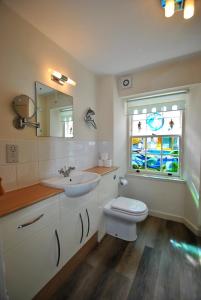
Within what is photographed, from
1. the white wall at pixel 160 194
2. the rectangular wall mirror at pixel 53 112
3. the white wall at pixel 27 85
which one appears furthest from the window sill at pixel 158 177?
the rectangular wall mirror at pixel 53 112

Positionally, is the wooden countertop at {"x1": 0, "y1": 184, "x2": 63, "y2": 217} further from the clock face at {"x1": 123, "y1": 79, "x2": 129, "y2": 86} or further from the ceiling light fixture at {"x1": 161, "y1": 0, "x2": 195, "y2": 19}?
the clock face at {"x1": 123, "y1": 79, "x2": 129, "y2": 86}

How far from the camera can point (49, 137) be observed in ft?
5.06

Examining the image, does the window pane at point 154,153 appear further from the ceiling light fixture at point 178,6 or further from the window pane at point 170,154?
the ceiling light fixture at point 178,6

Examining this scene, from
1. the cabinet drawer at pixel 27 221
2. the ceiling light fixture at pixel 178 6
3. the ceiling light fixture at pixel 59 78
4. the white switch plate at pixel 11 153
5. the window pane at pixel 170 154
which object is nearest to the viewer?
the cabinet drawer at pixel 27 221

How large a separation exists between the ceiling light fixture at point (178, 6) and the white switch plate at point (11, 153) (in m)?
1.61

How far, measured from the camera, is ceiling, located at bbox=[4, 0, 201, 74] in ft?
3.78

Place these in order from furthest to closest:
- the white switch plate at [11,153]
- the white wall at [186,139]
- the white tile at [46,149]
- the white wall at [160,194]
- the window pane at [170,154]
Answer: the window pane at [170,154] → the white wall at [160,194] → the white wall at [186,139] → the white tile at [46,149] → the white switch plate at [11,153]

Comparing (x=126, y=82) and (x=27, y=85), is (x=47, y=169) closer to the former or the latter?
(x=27, y=85)

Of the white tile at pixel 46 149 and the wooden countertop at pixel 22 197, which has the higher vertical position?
the white tile at pixel 46 149

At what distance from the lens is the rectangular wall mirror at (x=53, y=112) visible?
1451 mm


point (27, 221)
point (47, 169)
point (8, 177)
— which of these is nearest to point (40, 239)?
point (27, 221)

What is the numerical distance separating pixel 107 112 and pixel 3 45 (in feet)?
4.90

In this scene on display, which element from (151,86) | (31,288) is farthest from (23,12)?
(31,288)

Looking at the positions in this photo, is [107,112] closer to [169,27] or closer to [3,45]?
[169,27]
